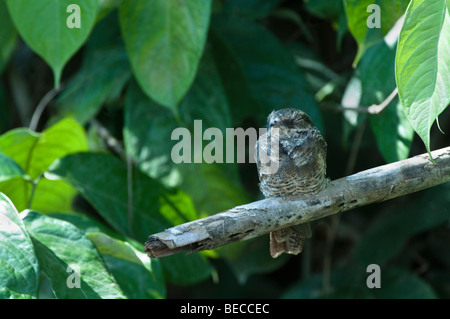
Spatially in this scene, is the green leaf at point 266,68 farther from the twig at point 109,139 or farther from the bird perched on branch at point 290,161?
the twig at point 109,139

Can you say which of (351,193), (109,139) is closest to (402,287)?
(351,193)

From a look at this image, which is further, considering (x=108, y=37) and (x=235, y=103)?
(x=108, y=37)

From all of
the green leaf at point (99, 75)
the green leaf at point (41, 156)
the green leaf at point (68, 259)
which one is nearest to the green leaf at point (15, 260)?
the green leaf at point (68, 259)

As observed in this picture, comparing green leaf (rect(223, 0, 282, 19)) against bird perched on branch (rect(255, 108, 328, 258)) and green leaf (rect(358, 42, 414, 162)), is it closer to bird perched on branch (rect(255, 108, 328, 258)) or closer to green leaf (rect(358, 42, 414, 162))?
green leaf (rect(358, 42, 414, 162))

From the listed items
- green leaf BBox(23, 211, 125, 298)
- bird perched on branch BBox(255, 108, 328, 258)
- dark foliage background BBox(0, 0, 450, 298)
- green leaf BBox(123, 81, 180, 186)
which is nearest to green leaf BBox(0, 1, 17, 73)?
dark foliage background BBox(0, 0, 450, 298)
